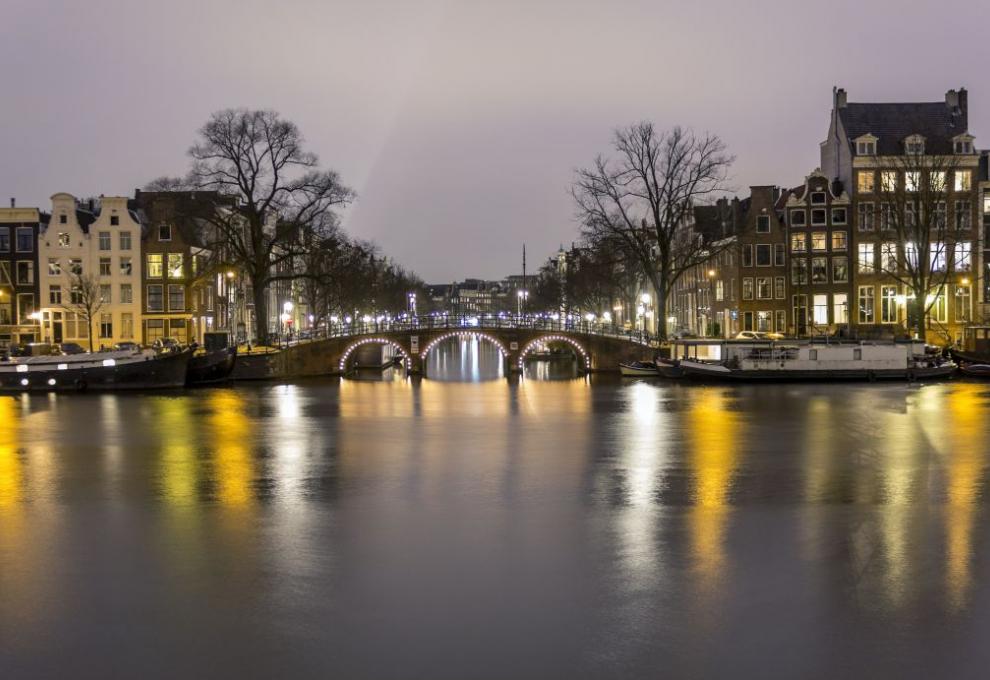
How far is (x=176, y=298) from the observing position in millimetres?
79688

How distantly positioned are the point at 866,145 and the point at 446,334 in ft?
116

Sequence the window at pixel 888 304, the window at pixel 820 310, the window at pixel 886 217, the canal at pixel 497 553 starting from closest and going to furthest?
the canal at pixel 497 553 → the window at pixel 886 217 → the window at pixel 888 304 → the window at pixel 820 310

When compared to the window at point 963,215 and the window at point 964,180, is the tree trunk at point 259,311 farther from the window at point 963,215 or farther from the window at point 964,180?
the window at point 964,180

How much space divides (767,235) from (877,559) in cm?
6992

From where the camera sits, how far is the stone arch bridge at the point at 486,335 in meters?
71.5

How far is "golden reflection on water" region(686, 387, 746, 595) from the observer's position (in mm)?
16938

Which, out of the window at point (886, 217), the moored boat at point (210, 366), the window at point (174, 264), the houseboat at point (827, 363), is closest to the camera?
the moored boat at point (210, 366)

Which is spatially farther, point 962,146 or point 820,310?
point 820,310

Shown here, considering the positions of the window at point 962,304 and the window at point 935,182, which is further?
the window at point 962,304

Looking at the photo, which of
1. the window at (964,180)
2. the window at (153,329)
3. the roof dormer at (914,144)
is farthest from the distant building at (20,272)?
the window at (964,180)

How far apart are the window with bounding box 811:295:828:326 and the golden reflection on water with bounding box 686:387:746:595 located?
38.1 meters

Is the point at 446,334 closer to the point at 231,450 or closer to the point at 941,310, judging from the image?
the point at 941,310

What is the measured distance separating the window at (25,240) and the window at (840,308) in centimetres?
6088

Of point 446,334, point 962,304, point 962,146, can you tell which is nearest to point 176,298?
point 446,334
